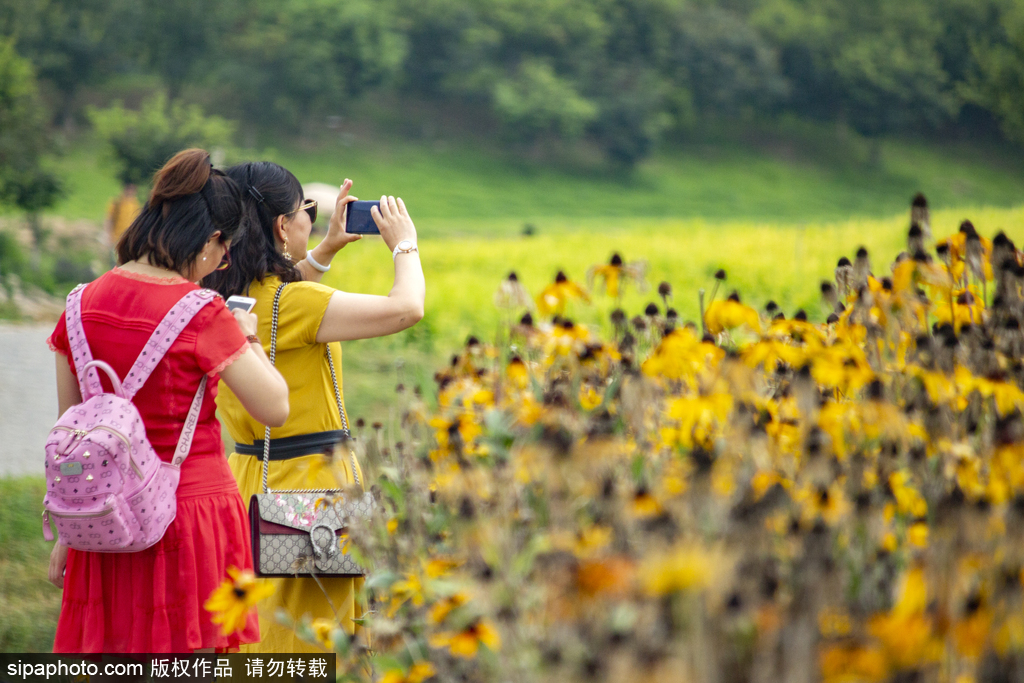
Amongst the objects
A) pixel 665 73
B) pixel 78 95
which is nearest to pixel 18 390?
pixel 78 95

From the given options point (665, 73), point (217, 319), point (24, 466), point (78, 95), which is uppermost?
point (665, 73)

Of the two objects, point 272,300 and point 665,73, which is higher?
point 665,73

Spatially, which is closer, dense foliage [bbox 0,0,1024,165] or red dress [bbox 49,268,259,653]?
red dress [bbox 49,268,259,653]

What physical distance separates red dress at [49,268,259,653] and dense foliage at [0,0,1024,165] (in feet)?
103

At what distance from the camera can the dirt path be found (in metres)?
6.04

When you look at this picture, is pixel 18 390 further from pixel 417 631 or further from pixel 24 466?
pixel 417 631

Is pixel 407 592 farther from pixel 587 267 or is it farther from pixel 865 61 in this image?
pixel 865 61

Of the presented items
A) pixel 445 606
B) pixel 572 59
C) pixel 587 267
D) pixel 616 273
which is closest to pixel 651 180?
pixel 572 59

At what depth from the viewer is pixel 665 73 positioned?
55.4 metres

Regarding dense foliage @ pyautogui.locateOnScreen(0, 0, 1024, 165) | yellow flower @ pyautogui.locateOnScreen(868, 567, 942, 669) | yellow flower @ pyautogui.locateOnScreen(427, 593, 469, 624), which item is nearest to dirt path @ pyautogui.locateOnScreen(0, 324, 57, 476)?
yellow flower @ pyautogui.locateOnScreen(427, 593, 469, 624)

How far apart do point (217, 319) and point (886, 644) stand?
1418 mm

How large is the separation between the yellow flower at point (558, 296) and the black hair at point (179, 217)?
0.75 m

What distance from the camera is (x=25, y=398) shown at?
7668 mm

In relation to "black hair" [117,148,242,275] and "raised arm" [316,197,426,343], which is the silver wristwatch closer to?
"raised arm" [316,197,426,343]
